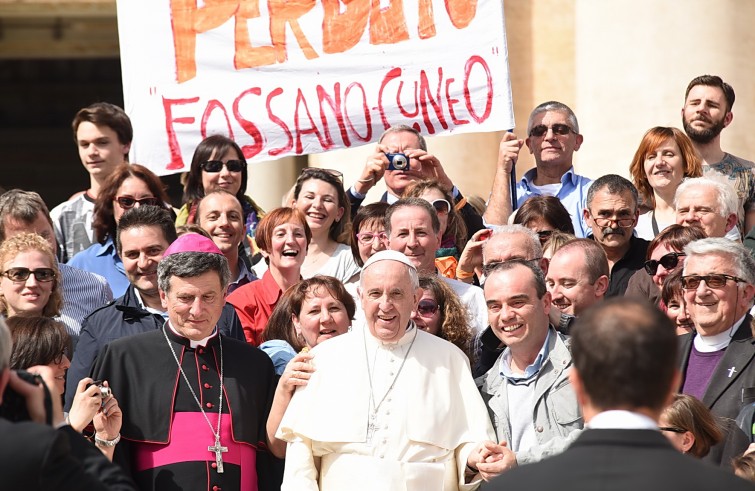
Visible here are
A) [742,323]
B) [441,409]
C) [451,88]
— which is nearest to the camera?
[441,409]

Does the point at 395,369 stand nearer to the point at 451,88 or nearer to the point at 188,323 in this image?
the point at 188,323

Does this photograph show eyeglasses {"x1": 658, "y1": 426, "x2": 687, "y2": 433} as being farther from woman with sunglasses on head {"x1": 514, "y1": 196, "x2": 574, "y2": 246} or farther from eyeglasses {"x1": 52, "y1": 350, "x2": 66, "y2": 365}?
eyeglasses {"x1": 52, "y1": 350, "x2": 66, "y2": 365}

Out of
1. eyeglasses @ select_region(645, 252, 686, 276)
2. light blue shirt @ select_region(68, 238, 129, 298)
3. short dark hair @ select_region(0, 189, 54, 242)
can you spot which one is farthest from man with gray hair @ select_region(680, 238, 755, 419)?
short dark hair @ select_region(0, 189, 54, 242)

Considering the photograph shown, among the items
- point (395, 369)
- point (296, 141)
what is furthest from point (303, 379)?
point (296, 141)

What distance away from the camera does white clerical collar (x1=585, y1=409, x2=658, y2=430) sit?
4.22 meters

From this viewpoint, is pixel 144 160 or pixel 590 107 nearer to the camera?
pixel 144 160

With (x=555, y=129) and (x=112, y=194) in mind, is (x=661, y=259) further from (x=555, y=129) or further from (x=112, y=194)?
(x=112, y=194)

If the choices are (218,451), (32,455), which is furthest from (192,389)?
(32,455)

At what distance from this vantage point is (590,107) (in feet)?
41.7

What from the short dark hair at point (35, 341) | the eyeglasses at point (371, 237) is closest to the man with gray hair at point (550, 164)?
the eyeglasses at point (371, 237)

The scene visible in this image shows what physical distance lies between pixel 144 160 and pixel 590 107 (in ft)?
12.5

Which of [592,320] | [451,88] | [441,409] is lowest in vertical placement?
[441,409]

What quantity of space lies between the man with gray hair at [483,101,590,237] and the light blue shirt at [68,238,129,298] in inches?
91.2

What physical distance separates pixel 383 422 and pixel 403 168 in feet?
10.2
